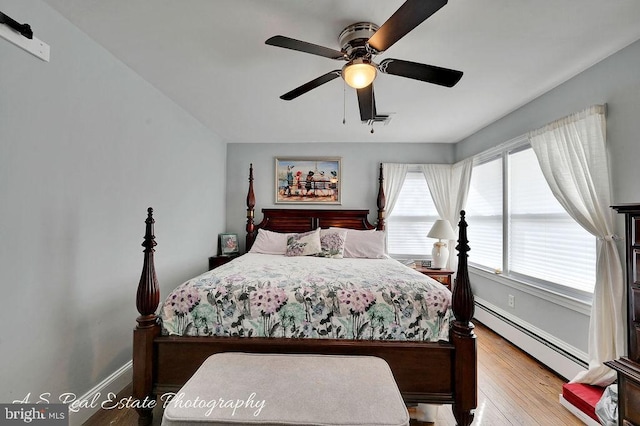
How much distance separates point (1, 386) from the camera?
138cm

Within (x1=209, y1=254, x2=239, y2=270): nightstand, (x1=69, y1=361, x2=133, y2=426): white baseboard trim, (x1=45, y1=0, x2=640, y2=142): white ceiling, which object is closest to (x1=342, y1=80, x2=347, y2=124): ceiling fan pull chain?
(x1=45, y1=0, x2=640, y2=142): white ceiling

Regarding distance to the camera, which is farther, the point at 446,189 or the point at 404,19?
the point at 446,189

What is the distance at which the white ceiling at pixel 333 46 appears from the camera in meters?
1.56

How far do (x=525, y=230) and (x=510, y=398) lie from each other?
1609 mm

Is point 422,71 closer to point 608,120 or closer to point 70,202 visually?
point 608,120

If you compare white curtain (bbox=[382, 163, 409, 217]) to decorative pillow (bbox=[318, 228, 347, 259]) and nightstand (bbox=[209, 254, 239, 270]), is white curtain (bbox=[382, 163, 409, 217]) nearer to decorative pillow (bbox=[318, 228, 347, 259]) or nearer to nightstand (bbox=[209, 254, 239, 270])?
decorative pillow (bbox=[318, 228, 347, 259])

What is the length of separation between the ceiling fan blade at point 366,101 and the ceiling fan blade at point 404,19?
1.18 ft

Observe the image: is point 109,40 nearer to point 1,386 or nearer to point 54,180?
point 54,180

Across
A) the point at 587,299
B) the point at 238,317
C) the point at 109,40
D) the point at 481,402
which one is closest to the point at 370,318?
the point at 238,317

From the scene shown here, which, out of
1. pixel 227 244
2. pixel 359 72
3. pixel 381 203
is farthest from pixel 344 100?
pixel 227 244

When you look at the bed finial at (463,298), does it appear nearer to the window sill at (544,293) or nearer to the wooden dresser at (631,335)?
the wooden dresser at (631,335)

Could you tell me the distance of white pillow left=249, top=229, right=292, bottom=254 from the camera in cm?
357

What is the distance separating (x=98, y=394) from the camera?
191 centimetres

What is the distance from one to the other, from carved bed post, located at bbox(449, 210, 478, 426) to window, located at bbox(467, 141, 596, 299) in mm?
1294
